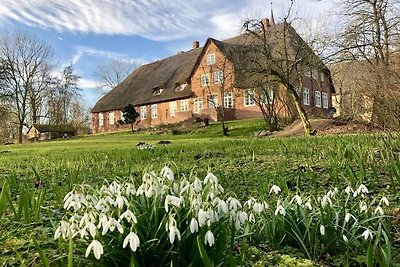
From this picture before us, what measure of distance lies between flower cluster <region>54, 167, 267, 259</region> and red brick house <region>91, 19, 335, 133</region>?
98.0ft

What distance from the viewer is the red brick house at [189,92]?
3966 centimetres

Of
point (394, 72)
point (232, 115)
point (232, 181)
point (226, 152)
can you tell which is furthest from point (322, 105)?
point (232, 181)

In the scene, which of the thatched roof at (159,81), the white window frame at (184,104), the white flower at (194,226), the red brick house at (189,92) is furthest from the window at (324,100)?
the white flower at (194,226)

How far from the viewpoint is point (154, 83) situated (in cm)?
4975

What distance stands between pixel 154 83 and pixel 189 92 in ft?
25.5

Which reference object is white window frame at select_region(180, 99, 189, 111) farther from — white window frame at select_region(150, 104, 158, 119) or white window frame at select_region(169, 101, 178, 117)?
white window frame at select_region(150, 104, 158, 119)

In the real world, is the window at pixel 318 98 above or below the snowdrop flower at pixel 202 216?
above

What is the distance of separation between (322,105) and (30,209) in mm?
43804

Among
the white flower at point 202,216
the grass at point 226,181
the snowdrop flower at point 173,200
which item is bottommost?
the grass at point 226,181

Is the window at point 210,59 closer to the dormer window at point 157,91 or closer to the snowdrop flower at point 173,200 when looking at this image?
the dormer window at point 157,91

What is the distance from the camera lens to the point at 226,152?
8.78m

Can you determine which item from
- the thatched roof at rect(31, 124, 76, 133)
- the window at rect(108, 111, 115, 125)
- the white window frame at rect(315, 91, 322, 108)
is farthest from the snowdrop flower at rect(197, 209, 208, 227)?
the window at rect(108, 111, 115, 125)

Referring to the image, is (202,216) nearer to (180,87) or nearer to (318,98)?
(318,98)

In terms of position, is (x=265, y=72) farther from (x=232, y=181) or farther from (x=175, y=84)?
(x=175, y=84)
